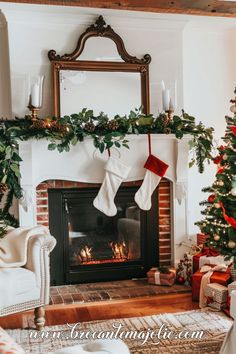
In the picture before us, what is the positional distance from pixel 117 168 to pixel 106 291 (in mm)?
1148

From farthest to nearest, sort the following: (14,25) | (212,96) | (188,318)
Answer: (212,96) → (14,25) → (188,318)

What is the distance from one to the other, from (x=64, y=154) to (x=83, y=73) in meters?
0.81

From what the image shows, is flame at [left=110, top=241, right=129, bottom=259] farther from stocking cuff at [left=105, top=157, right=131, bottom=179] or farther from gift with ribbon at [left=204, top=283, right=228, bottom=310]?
gift with ribbon at [left=204, top=283, right=228, bottom=310]

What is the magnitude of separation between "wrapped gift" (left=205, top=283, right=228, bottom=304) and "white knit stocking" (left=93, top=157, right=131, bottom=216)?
1115mm

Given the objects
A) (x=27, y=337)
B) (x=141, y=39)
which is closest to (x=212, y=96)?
(x=141, y=39)

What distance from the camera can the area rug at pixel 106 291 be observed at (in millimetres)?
3621

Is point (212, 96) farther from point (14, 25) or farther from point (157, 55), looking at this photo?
point (14, 25)

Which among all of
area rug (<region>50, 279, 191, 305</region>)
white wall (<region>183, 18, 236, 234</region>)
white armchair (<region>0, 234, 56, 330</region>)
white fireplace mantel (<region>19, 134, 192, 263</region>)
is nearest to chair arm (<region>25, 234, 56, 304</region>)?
white armchair (<region>0, 234, 56, 330</region>)

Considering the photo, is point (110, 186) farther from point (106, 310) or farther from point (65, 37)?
point (65, 37)

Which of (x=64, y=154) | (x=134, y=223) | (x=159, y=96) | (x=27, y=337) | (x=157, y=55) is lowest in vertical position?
(x=27, y=337)

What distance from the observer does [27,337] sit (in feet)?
9.46

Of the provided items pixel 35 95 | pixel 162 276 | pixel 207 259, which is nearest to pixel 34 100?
pixel 35 95

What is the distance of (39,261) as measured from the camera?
9.84 ft

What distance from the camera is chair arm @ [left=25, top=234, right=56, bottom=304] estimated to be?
9.77 feet
